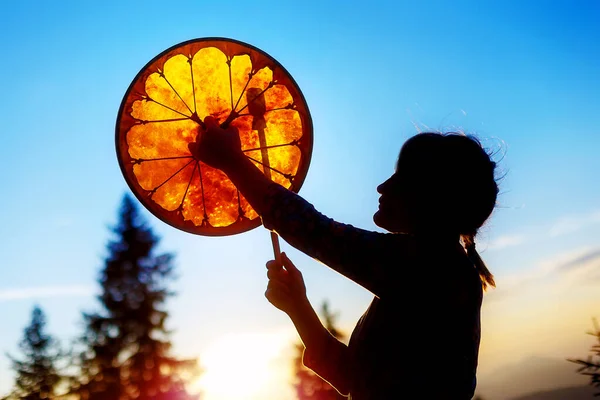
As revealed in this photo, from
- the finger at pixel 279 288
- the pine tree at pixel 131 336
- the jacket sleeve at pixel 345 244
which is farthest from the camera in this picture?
the pine tree at pixel 131 336

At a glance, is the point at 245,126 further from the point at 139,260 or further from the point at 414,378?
the point at 139,260

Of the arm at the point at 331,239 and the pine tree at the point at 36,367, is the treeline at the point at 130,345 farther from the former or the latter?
the arm at the point at 331,239

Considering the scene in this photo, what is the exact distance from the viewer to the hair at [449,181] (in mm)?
2301

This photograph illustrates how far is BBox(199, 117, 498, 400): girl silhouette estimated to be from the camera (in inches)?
79.6

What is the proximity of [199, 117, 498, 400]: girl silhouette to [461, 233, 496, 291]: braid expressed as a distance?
0.12 metres

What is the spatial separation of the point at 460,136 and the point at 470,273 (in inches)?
25.0

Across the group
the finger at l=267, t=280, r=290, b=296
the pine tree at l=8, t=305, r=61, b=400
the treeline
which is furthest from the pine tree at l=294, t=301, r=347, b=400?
the finger at l=267, t=280, r=290, b=296

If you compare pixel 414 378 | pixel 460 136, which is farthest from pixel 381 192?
pixel 414 378

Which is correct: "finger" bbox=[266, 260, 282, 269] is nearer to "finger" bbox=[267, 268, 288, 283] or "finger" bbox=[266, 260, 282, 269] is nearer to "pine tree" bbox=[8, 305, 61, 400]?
"finger" bbox=[267, 268, 288, 283]

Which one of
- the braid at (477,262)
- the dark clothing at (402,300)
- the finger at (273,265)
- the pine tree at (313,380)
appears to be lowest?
the dark clothing at (402,300)

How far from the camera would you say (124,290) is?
1044 inches

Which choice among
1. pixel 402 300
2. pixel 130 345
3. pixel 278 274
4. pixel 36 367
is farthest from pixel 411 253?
pixel 36 367

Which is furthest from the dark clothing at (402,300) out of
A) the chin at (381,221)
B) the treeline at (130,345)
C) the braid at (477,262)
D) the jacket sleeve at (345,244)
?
the treeline at (130,345)

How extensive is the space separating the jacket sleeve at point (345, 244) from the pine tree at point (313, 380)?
24.5 m
